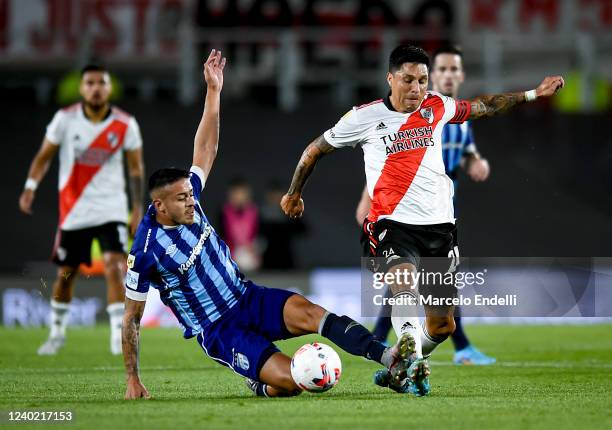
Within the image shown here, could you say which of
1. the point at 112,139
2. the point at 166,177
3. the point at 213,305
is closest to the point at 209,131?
the point at 166,177

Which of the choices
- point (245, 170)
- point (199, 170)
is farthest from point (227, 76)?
point (199, 170)

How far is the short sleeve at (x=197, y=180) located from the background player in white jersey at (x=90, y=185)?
304cm

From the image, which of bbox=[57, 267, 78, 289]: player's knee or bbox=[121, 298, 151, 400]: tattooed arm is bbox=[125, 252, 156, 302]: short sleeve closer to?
bbox=[121, 298, 151, 400]: tattooed arm

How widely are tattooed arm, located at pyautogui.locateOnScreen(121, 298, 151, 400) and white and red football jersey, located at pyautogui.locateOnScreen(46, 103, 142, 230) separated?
379 centimetres

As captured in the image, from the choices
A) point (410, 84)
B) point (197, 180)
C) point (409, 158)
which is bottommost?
point (197, 180)

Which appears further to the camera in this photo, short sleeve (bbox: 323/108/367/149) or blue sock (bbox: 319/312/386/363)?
short sleeve (bbox: 323/108/367/149)

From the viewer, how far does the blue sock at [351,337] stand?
258 inches

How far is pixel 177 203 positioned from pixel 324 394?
145 cm

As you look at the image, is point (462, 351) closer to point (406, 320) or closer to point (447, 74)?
point (447, 74)

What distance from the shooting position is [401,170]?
7.38m

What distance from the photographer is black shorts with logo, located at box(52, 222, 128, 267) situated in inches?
407

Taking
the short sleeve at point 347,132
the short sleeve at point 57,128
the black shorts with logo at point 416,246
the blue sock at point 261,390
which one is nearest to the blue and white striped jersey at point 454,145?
the black shorts with logo at point 416,246

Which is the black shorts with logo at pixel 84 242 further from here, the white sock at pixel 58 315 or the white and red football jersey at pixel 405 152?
the white and red football jersey at pixel 405 152

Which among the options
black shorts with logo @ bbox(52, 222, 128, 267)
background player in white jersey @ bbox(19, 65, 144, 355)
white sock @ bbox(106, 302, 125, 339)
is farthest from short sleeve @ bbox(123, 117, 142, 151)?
white sock @ bbox(106, 302, 125, 339)
